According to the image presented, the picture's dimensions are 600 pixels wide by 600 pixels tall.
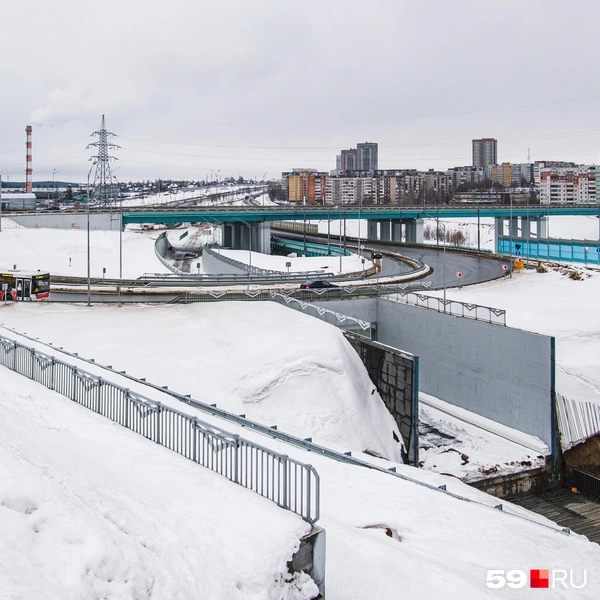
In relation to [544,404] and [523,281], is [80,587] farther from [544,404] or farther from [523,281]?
[523,281]

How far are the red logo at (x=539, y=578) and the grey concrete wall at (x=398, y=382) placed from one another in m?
14.2

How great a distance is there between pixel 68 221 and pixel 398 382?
2559 inches

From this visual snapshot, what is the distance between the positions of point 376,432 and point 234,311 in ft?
32.8

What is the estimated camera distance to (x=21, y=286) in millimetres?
35969

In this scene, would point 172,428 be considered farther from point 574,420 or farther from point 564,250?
point 564,250

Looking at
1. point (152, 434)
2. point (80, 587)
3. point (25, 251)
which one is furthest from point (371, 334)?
point (25, 251)

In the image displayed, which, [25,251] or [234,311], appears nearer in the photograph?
[234,311]

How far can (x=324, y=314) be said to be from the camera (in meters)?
35.3

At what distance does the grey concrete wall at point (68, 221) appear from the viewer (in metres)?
80.8

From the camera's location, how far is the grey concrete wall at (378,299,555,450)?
1091 inches

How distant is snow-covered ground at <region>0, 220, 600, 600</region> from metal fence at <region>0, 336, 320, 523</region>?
14.5 inches

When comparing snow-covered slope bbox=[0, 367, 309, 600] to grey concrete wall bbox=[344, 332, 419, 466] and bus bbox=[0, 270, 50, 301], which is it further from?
bus bbox=[0, 270, 50, 301]

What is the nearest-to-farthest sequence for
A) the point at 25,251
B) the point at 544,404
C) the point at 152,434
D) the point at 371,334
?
1. the point at 152,434
2. the point at 544,404
3. the point at 371,334
4. the point at 25,251

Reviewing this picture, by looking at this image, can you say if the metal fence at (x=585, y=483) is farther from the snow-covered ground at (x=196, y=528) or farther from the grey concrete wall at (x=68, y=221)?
the grey concrete wall at (x=68, y=221)
